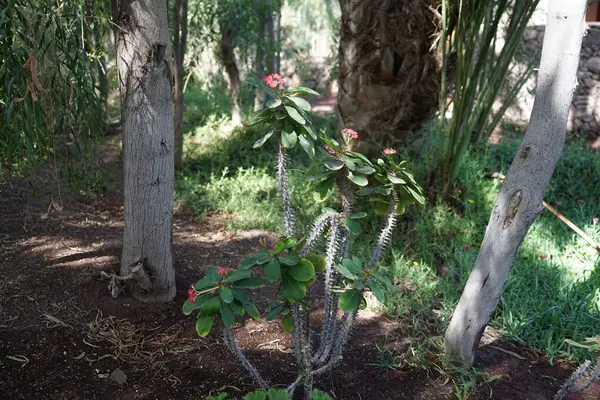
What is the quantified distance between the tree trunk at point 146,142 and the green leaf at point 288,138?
33.7 inches

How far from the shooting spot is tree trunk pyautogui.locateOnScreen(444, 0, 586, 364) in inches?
90.2

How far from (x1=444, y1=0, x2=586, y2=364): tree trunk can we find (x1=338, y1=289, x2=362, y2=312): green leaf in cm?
79

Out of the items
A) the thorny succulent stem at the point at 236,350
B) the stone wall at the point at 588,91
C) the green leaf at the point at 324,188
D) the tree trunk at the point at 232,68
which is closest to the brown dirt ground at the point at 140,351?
the thorny succulent stem at the point at 236,350

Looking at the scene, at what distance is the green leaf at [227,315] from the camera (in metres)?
1.89

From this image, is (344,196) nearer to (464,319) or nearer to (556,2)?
(464,319)

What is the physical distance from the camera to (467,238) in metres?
4.42

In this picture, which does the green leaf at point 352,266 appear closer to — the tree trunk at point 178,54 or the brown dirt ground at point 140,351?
the brown dirt ground at point 140,351

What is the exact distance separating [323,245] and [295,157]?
2476 mm

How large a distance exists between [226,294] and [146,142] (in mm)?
1234

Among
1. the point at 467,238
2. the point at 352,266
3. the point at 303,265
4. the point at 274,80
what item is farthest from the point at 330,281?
the point at 467,238

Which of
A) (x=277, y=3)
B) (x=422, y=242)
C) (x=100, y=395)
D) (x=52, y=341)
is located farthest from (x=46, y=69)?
(x=277, y=3)

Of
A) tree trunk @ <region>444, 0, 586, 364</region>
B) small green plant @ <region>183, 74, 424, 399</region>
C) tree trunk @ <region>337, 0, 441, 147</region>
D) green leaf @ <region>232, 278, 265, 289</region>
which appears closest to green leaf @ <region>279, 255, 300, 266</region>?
small green plant @ <region>183, 74, 424, 399</region>

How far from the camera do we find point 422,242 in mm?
4363

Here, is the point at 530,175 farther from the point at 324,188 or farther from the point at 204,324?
the point at 204,324
